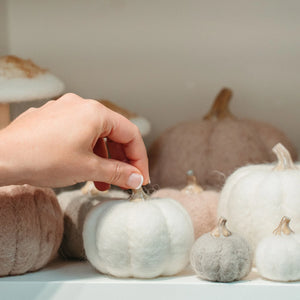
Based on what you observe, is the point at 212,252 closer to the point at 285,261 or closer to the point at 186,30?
the point at 285,261

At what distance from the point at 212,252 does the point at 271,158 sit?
1.42 ft

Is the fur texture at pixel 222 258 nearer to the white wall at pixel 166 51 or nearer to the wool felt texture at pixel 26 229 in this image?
the wool felt texture at pixel 26 229

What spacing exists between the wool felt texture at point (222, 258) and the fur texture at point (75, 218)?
0.23 meters

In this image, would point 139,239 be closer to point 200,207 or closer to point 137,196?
point 137,196

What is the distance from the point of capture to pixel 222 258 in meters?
0.81

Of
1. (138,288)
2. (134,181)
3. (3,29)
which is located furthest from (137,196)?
(3,29)

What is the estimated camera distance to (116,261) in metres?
0.85

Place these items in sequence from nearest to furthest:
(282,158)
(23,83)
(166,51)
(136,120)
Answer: (282,158), (23,83), (136,120), (166,51)

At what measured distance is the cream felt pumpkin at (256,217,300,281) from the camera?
0.81 m

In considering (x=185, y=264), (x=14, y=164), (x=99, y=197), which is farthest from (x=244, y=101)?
(x=14, y=164)

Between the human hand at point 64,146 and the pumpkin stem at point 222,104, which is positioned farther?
the pumpkin stem at point 222,104

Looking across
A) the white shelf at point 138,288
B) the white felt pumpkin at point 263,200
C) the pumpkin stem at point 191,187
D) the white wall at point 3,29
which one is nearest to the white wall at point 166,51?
the white wall at point 3,29

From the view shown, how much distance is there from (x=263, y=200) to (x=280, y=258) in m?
0.10

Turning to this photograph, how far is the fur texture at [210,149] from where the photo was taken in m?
1.17
